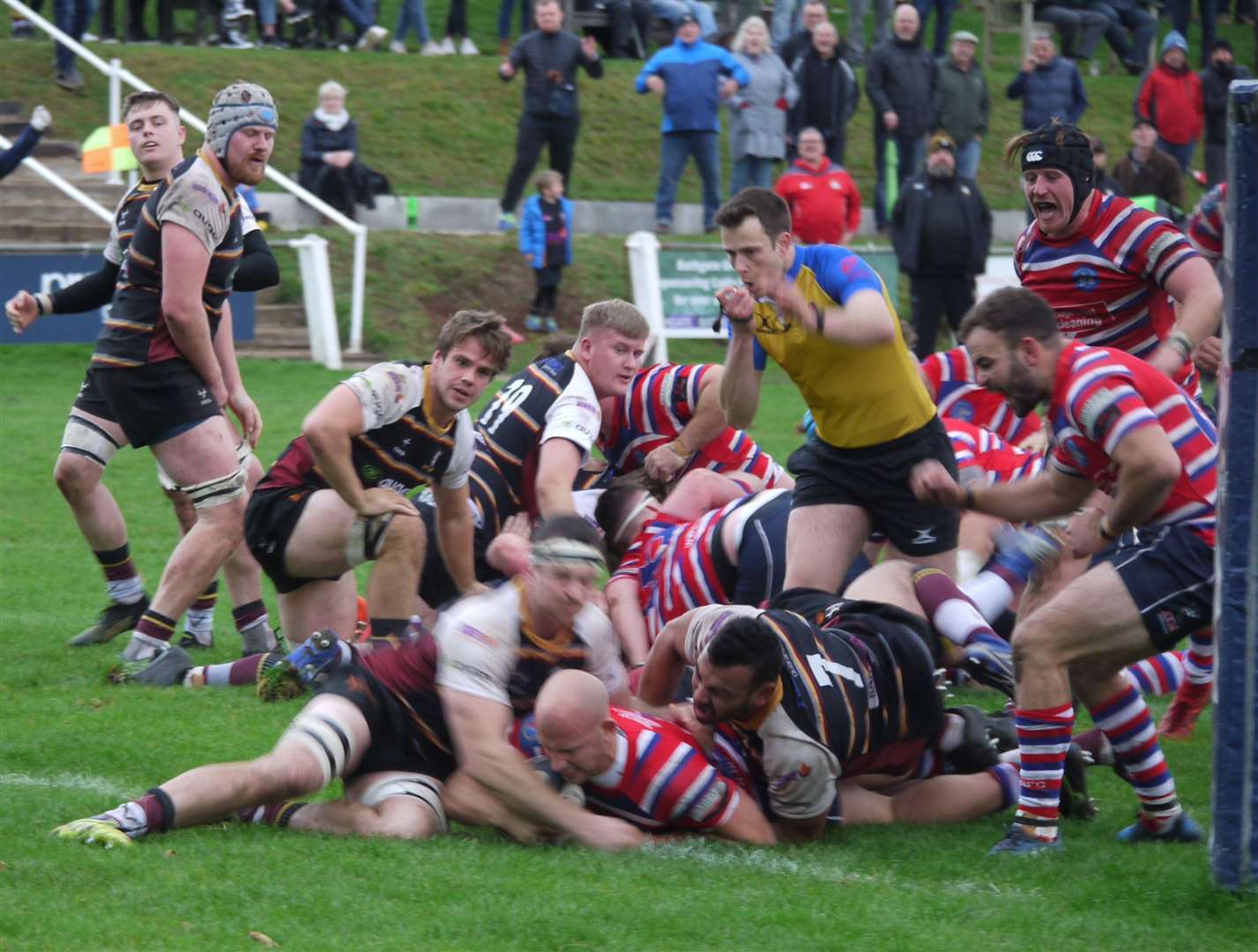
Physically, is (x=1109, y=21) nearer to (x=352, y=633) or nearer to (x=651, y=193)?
(x=651, y=193)

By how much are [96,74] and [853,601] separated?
16528 millimetres

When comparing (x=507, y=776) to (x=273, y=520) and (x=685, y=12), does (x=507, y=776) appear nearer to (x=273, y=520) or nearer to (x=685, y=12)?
(x=273, y=520)

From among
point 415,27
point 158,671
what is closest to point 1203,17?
point 415,27

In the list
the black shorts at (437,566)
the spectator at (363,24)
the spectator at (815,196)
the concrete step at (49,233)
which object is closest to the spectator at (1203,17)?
the spectator at (363,24)

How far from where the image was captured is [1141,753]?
527cm

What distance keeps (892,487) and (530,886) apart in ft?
7.62

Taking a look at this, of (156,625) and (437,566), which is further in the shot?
(437,566)

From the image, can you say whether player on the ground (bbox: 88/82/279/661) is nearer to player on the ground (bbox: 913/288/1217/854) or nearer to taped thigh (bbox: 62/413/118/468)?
taped thigh (bbox: 62/413/118/468)

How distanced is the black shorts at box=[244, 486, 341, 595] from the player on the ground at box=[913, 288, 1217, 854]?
292 cm

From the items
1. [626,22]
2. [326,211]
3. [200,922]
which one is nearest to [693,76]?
[326,211]

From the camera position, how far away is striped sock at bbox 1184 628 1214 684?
661cm

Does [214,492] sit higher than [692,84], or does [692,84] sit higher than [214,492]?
[692,84]

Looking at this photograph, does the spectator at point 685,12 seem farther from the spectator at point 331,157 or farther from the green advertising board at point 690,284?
the green advertising board at point 690,284

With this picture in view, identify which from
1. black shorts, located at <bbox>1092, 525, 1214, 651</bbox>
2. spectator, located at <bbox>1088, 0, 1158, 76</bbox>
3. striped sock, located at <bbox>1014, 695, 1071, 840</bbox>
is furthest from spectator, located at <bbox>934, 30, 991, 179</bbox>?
striped sock, located at <bbox>1014, 695, 1071, 840</bbox>
